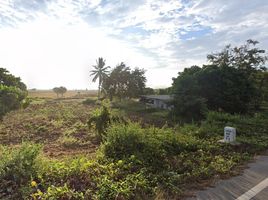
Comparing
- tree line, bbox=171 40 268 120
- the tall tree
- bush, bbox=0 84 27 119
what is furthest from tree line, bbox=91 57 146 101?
bush, bbox=0 84 27 119

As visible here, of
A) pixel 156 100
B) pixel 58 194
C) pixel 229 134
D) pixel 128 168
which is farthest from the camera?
pixel 156 100

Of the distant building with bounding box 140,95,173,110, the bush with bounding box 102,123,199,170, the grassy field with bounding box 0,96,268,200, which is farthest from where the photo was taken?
the distant building with bounding box 140,95,173,110

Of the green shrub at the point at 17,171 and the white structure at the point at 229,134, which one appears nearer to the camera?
the green shrub at the point at 17,171

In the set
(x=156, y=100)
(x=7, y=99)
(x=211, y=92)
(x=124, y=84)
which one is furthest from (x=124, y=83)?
(x=7, y=99)

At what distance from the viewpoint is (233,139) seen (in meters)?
8.52

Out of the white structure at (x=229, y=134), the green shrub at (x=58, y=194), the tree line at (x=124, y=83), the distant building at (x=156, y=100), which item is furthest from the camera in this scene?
the tree line at (x=124, y=83)

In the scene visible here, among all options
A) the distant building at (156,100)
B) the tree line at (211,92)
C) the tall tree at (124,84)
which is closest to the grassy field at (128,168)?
the tree line at (211,92)

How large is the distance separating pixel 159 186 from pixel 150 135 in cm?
276

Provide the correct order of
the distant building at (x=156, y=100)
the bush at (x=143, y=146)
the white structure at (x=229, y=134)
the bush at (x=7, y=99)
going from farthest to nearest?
the distant building at (x=156, y=100), the bush at (x=7, y=99), the white structure at (x=229, y=134), the bush at (x=143, y=146)

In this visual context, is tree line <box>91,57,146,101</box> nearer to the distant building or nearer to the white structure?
the distant building

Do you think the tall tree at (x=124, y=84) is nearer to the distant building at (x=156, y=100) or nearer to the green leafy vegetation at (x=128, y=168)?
the distant building at (x=156, y=100)

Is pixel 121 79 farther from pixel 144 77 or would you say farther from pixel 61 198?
pixel 61 198

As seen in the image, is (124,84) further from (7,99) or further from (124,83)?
(7,99)

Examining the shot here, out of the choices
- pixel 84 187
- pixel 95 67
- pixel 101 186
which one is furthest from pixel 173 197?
pixel 95 67
